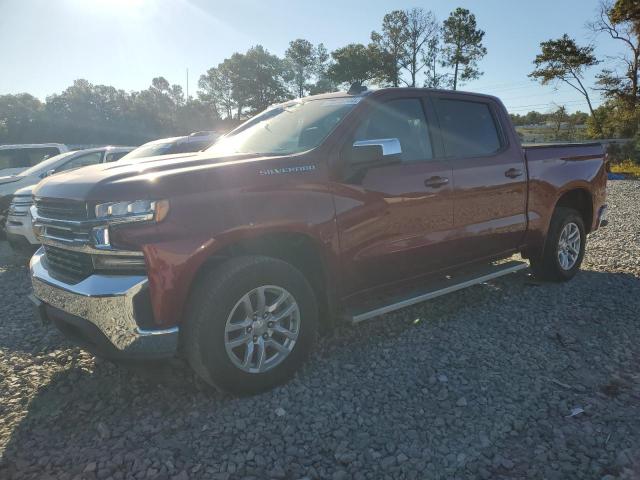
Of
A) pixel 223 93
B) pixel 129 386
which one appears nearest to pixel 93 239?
pixel 129 386

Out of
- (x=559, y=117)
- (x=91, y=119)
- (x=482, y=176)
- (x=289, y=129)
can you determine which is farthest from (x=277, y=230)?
(x=91, y=119)

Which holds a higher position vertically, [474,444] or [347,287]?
[347,287]

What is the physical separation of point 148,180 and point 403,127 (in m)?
2.06

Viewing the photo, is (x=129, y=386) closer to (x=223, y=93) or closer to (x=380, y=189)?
(x=380, y=189)

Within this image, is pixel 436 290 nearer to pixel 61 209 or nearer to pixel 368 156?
pixel 368 156

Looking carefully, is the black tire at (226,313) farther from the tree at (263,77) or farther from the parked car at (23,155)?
the tree at (263,77)

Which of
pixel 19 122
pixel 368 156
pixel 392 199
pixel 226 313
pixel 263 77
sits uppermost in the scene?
pixel 263 77

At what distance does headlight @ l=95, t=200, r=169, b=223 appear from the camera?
255cm

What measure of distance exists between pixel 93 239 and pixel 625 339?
153 inches

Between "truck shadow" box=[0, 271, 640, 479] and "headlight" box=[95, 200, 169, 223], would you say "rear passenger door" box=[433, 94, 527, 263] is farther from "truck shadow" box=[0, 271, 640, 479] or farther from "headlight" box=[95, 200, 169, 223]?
"headlight" box=[95, 200, 169, 223]

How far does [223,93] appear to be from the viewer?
70562 mm

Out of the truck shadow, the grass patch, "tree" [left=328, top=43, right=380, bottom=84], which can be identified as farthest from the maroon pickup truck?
"tree" [left=328, top=43, right=380, bottom=84]

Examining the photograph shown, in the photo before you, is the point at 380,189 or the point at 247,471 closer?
the point at 247,471

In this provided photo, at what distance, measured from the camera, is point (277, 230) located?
2891 mm
